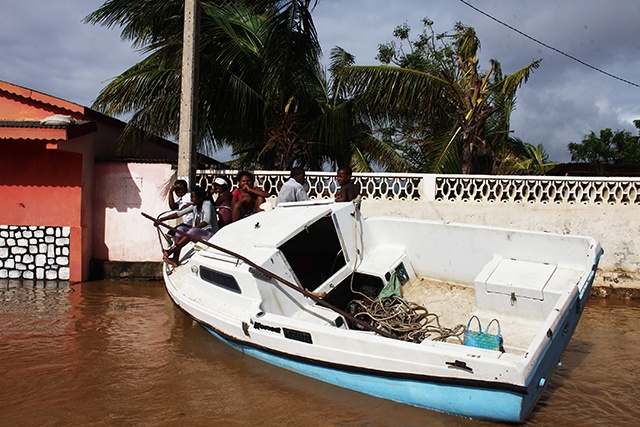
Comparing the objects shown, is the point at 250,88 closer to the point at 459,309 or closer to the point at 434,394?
the point at 459,309

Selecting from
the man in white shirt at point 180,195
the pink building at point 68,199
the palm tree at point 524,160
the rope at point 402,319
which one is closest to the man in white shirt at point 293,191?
the man in white shirt at point 180,195

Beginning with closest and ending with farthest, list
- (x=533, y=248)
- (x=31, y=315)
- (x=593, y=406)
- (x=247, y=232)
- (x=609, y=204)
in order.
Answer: (x=593, y=406)
(x=533, y=248)
(x=247, y=232)
(x=31, y=315)
(x=609, y=204)

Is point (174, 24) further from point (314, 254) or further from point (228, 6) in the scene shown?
point (314, 254)

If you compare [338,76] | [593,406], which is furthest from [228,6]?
[593,406]

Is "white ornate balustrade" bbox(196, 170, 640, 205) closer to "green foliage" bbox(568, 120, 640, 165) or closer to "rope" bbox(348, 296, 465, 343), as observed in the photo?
"rope" bbox(348, 296, 465, 343)

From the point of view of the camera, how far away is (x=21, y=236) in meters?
9.66

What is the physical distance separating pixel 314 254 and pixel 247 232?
0.86 metres

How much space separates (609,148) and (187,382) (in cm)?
1833

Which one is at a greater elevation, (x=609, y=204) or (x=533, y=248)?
(x=609, y=204)

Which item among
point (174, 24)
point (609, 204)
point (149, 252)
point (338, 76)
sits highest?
point (174, 24)

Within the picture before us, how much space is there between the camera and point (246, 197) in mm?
8914

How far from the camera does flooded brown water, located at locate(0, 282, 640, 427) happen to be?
450cm

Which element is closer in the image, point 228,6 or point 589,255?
point 589,255

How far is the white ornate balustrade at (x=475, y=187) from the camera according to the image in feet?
29.0
